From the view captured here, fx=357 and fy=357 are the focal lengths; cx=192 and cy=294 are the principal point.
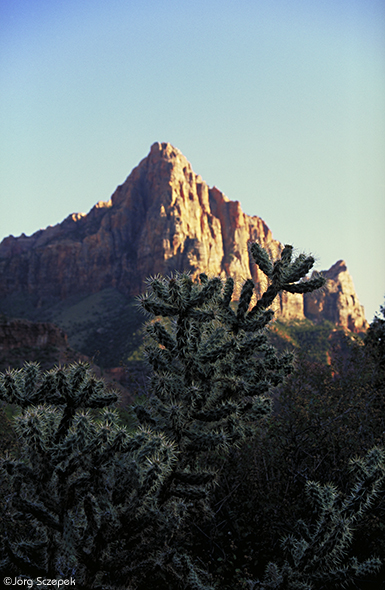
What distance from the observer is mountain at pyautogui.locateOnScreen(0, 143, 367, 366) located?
8494cm

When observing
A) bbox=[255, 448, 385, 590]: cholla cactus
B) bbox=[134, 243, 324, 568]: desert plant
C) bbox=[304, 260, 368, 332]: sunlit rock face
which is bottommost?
bbox=[255, 448, 385, 590]: cholla cactus

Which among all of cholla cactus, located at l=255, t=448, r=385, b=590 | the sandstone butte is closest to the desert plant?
cholla cactus, located at l=255, t=448, r=385, b=590

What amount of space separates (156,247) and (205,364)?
8452 centimetres

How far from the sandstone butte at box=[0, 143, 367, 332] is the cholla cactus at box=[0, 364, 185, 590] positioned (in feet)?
244

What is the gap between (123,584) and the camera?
4.40m

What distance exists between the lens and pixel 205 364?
5324 millimetres

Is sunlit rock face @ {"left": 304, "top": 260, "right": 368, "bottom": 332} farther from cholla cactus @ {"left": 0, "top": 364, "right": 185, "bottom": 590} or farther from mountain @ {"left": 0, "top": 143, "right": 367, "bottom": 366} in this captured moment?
cholla cactus @ {"left": 0, "top": 364, "right": 185, "bottom": 590}

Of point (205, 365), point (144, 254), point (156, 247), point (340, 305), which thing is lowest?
point (205, 365)

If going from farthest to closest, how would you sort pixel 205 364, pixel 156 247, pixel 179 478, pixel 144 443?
1. pixel 156 247
2. pixel 205 364
3. pixel 179 478
4. pixel 144 443

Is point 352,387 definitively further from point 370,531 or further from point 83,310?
point 83,310

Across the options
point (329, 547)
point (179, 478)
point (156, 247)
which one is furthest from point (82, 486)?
point (156, 247)

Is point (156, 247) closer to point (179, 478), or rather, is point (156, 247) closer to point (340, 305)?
point (340, 305)

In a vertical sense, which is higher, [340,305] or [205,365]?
[340,305]

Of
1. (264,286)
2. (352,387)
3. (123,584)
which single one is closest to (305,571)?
(123,584)
